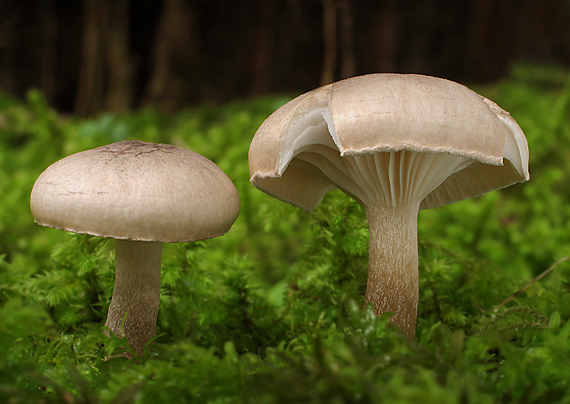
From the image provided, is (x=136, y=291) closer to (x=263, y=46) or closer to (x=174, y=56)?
(x=174, y=56)

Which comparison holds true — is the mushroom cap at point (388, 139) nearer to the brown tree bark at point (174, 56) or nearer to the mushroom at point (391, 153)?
the mushroom at point (391, 153)

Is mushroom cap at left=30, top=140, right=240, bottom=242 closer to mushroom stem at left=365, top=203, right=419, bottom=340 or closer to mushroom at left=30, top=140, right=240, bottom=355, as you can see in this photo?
mushroom at left=30, top=140, right=240, bottom=355

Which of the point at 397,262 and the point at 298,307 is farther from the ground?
the point at 397,262

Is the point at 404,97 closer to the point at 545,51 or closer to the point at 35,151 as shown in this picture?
the point at 35,151

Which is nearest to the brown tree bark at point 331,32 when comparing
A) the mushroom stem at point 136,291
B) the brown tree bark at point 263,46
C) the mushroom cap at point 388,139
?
the brown tree bark at point 263,46

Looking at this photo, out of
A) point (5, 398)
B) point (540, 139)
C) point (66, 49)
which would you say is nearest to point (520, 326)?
point (5, 398)

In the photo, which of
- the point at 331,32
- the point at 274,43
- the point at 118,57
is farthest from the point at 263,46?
the point at 118,57
